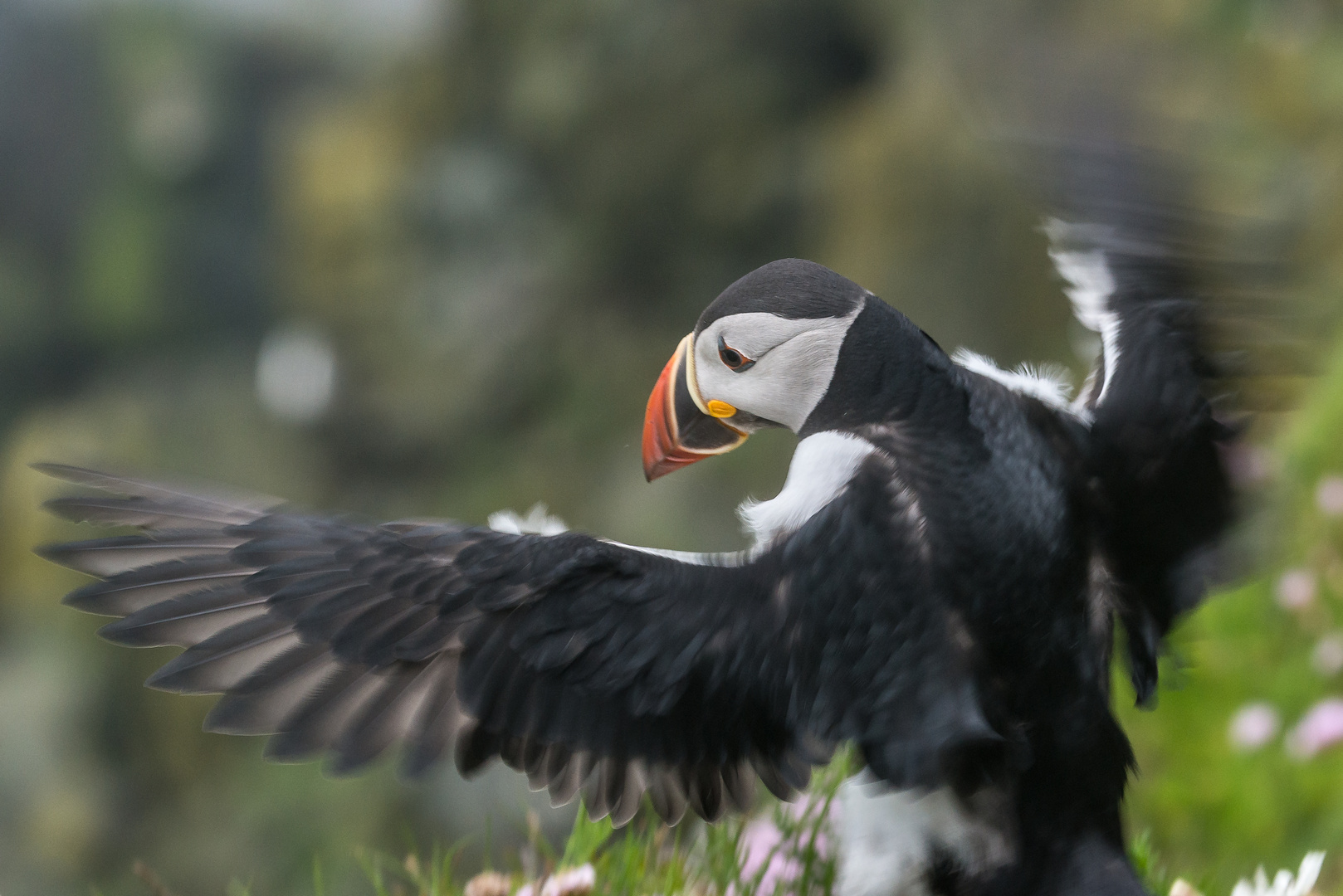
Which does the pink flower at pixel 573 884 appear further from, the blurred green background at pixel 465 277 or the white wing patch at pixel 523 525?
the blurred green background at pixel 465 277

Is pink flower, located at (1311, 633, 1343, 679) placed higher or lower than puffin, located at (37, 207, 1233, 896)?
lower

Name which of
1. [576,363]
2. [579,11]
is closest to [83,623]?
[576,363]

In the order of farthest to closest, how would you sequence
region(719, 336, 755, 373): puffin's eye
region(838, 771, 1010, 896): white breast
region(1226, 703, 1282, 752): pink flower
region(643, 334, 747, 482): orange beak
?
region(1226, 703, 1282, 752): pink flower
region(643, 334, 747, 482): orange beak
region(719, 336, 755, 373): puffin's eye
region(838, 771, 1010, 896): white breast

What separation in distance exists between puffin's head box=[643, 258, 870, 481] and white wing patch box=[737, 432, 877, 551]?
13 cm

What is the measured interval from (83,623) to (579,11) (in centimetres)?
541

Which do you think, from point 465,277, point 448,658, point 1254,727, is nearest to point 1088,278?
point 448,658

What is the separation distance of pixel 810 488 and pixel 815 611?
175 mm

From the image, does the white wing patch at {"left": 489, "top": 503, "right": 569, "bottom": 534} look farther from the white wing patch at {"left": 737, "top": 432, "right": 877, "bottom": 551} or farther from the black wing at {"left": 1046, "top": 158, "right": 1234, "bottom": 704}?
the black wing at {"left": 1046, "top": 158, "right": 1234, "bottom": 704}

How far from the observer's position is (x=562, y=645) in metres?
1.77

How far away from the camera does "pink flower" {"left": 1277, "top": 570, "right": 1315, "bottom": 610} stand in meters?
3.18

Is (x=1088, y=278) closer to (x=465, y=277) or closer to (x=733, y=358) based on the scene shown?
(x=733, y=358)

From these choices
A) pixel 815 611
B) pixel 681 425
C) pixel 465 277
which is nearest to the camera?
pixel 815 611

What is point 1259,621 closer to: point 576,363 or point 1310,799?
point 1310,799

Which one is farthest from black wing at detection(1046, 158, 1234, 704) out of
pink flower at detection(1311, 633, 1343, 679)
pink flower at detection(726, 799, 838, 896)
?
pink flower at detection(1311, 633, 1343, 679)
